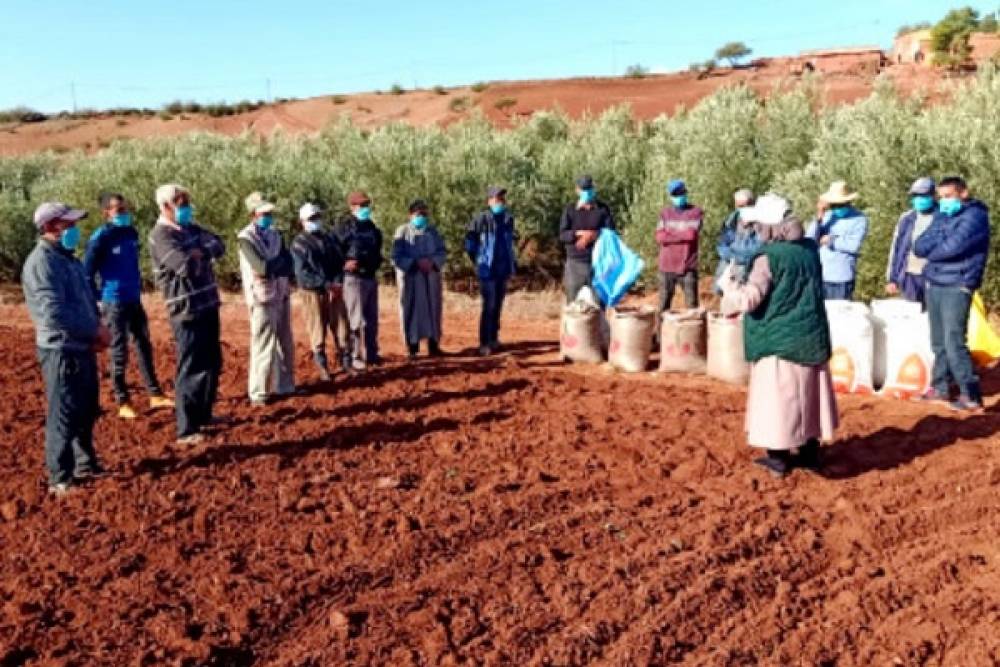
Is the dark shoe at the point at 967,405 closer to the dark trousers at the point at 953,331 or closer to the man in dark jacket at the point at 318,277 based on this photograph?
the dark trousers at the point at 953,331

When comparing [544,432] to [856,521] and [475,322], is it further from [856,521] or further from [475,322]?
[475,322]

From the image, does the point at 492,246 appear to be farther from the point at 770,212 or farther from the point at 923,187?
the point at 770,212

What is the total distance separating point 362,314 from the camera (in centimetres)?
956

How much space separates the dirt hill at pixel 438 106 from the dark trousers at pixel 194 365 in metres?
35.4

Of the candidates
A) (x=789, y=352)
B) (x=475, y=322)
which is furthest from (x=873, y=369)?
(x=475, y=322)

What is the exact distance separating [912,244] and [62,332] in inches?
259

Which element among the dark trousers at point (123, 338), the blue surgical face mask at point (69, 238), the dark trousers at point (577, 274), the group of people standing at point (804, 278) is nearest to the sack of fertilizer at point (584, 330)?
the dark trousers at point (577, 274)

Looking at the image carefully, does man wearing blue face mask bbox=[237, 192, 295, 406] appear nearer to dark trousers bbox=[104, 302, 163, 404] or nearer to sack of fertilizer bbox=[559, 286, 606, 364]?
dark trousers bbox=[104, 302, 163, 404]

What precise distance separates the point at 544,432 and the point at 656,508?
170cm

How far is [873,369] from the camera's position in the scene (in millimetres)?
8203

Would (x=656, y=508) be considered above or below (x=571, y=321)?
below

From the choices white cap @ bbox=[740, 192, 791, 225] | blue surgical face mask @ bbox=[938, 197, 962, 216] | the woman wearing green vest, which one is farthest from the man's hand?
blue surgical face mask @ bbox=[938, 197, 962, 216]

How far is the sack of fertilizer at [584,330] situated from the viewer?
9.68m

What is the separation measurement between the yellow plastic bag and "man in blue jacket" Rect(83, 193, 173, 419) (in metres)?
7.06
